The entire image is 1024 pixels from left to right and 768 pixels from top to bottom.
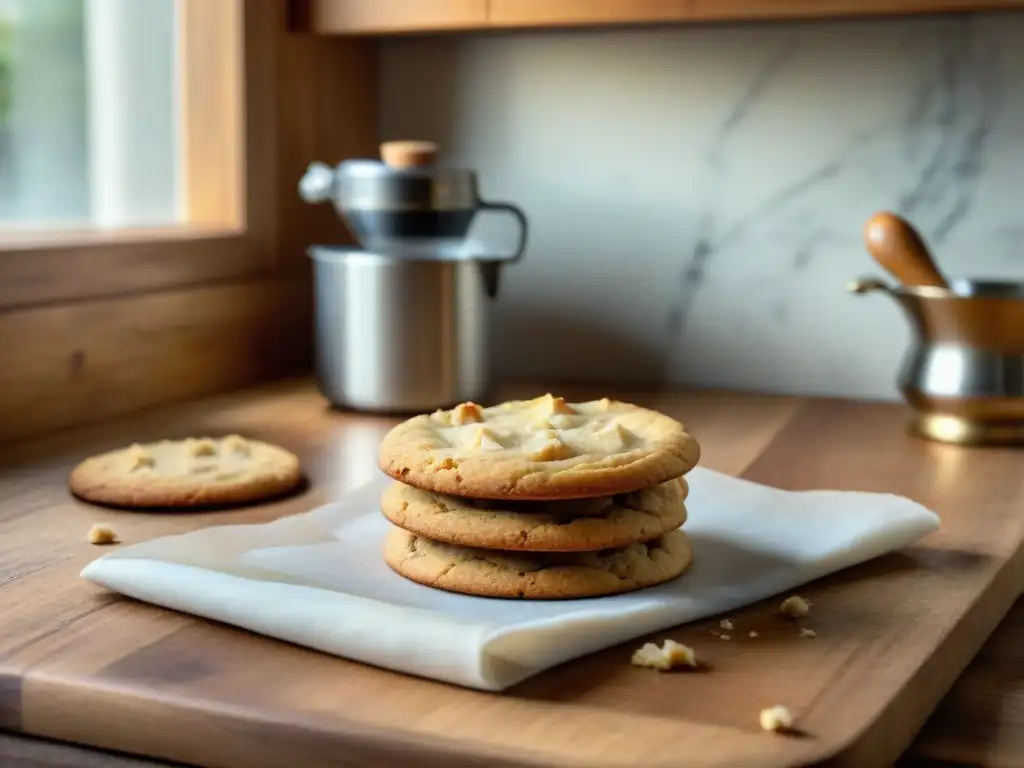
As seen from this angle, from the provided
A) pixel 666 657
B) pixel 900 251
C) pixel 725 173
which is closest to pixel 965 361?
pixel 900 251

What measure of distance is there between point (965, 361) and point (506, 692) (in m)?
0.76

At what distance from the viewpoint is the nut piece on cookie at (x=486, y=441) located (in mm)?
785

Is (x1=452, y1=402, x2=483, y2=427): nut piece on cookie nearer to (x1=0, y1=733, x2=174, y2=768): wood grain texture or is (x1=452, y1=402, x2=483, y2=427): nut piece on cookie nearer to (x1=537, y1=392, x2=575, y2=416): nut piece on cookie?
(x1=537, y1=392, x2=575, y2=416): nut piece on cookie

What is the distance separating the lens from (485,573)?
756 millimetres

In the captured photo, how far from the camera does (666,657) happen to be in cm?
67

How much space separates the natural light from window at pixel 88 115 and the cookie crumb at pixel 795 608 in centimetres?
92

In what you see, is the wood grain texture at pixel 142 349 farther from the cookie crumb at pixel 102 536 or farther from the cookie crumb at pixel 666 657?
the cookie crumb at pixel 666 657

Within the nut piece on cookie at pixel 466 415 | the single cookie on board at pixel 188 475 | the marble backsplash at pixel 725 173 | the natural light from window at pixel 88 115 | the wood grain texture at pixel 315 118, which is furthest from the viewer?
the wood grain texture at pixel 315 118

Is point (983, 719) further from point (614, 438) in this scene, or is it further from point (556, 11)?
point (556, 11)

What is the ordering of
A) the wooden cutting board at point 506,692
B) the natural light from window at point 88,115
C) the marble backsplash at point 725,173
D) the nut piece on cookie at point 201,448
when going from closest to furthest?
the wooden cutting board at point 506,692, the nut piece on cookie at point 201,448, the natural light from window at point 88,115, the marble backsplash at point 725,173

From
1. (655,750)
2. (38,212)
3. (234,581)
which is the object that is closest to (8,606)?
(234,581)

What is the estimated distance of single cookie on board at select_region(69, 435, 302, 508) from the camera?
0.99 metres

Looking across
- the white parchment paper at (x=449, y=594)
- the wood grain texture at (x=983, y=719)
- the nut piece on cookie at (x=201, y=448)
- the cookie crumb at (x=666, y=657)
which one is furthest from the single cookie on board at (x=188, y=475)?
the wood grain texture at (x=983, y=719)

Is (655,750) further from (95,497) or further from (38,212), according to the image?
(38,212)
